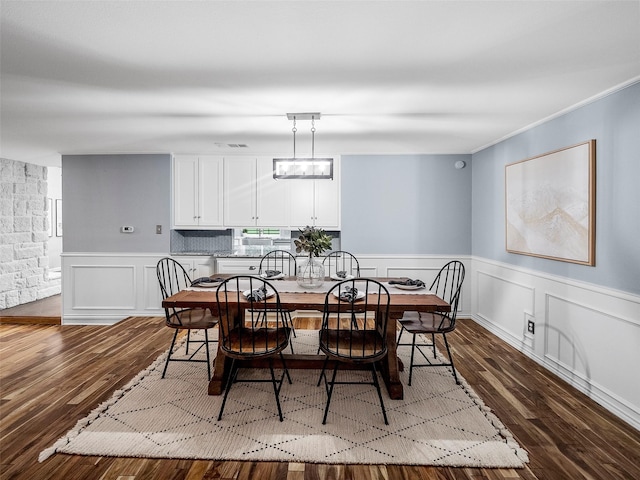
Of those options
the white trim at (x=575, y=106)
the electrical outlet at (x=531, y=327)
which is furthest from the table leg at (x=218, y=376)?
the white trim at (x=575, y=106)

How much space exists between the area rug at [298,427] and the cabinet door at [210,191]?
2.64m

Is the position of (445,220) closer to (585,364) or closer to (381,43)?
(585,364)

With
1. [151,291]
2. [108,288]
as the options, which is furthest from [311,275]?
[108,288]

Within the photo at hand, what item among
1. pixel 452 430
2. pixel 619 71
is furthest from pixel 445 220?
pixel 452 430

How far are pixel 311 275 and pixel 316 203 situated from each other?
2216 millimetres

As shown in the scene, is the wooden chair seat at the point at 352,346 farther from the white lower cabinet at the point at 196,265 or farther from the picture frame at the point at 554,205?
the white lower cabinet at the point at 196,265

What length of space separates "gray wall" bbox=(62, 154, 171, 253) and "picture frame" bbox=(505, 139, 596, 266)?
436 cm

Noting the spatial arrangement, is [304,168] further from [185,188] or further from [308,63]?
[185,188]

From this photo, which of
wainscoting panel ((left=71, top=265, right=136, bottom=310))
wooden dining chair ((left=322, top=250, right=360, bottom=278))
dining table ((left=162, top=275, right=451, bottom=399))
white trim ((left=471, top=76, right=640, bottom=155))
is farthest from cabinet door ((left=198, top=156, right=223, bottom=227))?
white trim ((left=471, top=76, right=640, bottom=155))

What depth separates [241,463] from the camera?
2.14 meters

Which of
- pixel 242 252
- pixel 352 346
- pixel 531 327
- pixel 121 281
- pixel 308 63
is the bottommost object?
pixel 531 327

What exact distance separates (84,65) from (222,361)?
86.6 inches

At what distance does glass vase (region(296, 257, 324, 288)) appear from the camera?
3.28m

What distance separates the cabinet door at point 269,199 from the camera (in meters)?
5.37
